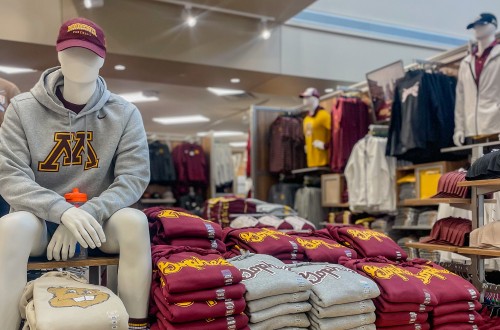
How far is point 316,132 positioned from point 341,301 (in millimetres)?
4324

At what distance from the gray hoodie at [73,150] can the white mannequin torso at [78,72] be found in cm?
4

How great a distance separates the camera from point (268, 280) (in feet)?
5.90

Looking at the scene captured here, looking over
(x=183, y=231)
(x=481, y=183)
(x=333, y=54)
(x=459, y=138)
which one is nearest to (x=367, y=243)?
(x=481, y=183)

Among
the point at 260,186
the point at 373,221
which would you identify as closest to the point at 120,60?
the point at 260,186

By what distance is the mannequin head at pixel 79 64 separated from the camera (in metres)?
1.85

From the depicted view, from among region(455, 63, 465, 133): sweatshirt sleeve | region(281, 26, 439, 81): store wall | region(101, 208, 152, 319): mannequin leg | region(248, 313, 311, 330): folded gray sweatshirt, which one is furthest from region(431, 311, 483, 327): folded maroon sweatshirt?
region(281, 26, 439, 81): store wall

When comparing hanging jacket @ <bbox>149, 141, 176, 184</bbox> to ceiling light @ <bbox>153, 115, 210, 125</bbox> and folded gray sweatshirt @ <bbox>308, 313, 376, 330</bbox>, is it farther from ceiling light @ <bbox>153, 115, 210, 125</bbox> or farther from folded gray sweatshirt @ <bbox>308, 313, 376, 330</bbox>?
folded gray sweatshirt @ <bbox>308, 313, 376, 330</bbox>

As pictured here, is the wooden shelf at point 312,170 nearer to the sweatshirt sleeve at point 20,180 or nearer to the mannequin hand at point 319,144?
the mannequin hand at point 319,144

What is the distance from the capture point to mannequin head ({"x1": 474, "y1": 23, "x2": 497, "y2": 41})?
12.6 feet

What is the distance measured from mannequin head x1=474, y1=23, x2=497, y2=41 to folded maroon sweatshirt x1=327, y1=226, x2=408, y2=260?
7.50 feet

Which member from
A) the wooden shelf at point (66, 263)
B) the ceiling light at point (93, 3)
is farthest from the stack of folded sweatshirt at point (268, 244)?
the ceiling light at point (93, 3)

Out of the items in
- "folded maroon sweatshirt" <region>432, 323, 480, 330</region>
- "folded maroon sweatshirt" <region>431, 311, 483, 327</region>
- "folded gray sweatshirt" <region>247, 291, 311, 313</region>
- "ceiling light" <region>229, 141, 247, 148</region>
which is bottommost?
"folded maroon sweatshirt" <region>432, 323, 480, 330</region>

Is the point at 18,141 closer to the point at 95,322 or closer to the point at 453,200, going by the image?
the point at 95,322

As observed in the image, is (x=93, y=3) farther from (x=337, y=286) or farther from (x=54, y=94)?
(x=337, y=286)
